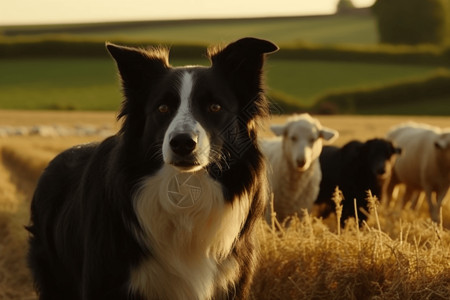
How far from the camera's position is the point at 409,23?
72188 mm

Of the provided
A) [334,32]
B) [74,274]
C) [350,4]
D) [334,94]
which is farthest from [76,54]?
[74,274]

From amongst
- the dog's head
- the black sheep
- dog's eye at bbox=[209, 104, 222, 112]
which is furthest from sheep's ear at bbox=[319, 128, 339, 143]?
dog's eye at bbox=[209, 104, 222, 112]

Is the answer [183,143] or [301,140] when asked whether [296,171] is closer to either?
[301,140]

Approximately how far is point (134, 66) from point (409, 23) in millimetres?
71024

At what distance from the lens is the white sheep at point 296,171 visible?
9.93m

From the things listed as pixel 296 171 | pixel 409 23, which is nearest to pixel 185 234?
pixel 296 171

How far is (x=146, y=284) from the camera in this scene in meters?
4.38

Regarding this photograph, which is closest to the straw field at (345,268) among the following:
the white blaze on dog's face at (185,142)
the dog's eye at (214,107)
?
the dog's eye at (214,107)

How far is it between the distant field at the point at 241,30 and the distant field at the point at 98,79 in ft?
27.2

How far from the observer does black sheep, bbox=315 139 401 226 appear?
10704 mm

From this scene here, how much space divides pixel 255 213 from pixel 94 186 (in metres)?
1.05

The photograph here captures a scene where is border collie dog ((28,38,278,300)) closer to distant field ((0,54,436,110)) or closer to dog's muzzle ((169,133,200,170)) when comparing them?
dog's muzzle ((169,133,200,170))

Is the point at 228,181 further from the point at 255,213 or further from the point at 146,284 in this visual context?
the point at 146,284

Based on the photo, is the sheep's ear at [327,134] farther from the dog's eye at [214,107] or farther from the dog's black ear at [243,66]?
the dog's eye at [214,107]
